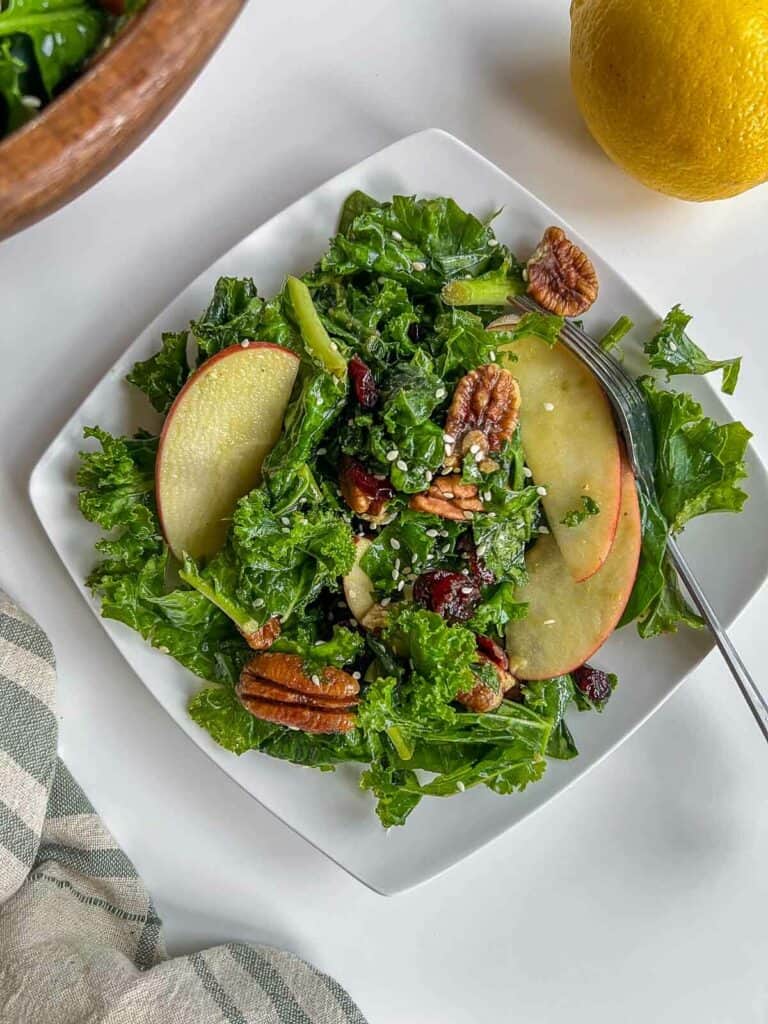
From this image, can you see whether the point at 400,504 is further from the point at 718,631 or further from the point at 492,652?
the point at 718,631

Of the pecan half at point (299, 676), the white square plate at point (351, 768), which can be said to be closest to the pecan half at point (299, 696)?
the pecan half at point (299, 676)

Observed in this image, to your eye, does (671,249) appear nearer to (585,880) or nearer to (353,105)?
(353,105)

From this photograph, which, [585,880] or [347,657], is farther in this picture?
[585,880]

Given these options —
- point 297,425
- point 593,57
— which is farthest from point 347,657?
point 593,57

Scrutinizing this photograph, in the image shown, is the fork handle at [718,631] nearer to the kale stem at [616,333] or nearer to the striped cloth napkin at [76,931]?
the kale stem at [616,333]

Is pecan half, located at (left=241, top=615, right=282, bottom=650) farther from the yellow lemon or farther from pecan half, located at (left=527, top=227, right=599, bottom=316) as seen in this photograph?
the yellow lemon

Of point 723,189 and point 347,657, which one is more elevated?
point 723,189
